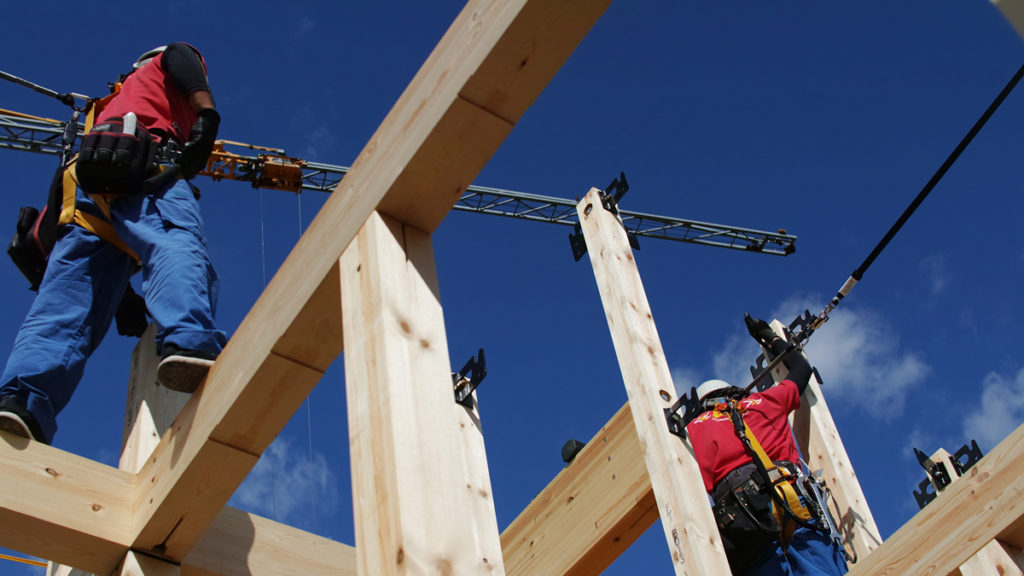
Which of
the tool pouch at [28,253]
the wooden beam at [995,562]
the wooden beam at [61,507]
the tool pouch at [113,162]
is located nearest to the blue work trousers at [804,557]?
the wooden beam at [995,562]

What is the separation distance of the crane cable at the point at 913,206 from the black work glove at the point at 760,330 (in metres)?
0.19

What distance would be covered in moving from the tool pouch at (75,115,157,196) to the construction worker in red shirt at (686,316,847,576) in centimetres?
201

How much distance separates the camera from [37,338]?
306 cm

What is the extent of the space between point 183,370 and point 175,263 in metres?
0.41

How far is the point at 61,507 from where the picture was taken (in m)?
2.65

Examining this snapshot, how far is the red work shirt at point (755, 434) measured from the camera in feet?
12.9

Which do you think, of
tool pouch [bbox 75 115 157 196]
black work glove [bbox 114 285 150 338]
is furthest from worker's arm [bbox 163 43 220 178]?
black work glove [bbox 114 285 150 338]

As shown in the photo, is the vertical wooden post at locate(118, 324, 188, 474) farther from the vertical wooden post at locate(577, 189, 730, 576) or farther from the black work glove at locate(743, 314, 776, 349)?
the black work glove at locate(743, 314, 776, 349)

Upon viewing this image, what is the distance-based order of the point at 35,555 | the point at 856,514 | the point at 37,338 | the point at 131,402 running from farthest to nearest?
the point at 856,514, the point at 131,402, the point at 37,338, the point at 35,555

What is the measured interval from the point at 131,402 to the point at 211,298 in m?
0.58

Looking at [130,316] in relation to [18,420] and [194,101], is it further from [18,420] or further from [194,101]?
[18,420]

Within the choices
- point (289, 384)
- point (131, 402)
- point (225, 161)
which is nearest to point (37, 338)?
point (131, 402)

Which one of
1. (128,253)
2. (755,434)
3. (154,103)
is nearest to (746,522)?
(755,434)

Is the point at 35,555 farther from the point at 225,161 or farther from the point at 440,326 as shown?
the point at 225,161
